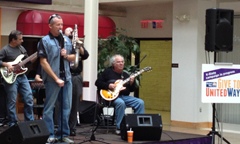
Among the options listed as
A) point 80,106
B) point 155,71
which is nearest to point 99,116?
point 80,106

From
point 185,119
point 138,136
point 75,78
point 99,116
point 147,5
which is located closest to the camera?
point 138,136

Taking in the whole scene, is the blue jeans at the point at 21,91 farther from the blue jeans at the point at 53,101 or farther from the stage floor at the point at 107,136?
the blue jeans at the point at 53,101

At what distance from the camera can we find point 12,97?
274 inches

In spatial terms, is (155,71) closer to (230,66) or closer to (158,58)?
(158,58)

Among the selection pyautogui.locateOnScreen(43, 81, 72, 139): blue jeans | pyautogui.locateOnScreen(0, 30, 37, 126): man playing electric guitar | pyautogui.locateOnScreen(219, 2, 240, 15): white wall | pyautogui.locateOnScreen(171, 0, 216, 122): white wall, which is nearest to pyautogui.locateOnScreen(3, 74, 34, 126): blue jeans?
pyautogui.locateOnScreen(0, 30, 37, 126): man playing electric guitar

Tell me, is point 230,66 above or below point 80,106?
above

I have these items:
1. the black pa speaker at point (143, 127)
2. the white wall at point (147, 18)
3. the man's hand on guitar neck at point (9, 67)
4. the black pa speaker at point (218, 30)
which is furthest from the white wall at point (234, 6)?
the man's hand on guitar neck at point (9, 67)

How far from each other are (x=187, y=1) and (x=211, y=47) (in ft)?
10.7

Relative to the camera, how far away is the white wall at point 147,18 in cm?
1108

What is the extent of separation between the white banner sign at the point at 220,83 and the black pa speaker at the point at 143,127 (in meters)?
0.77

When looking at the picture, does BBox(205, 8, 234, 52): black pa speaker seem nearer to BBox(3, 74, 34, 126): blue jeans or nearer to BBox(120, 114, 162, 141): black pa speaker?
BBox(120, 114, 162, 141): black pa speaker

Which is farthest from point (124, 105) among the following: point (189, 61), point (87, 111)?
point (189, 61)

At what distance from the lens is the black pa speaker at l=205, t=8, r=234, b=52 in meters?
6.48

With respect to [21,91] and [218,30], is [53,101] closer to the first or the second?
[21,91]
